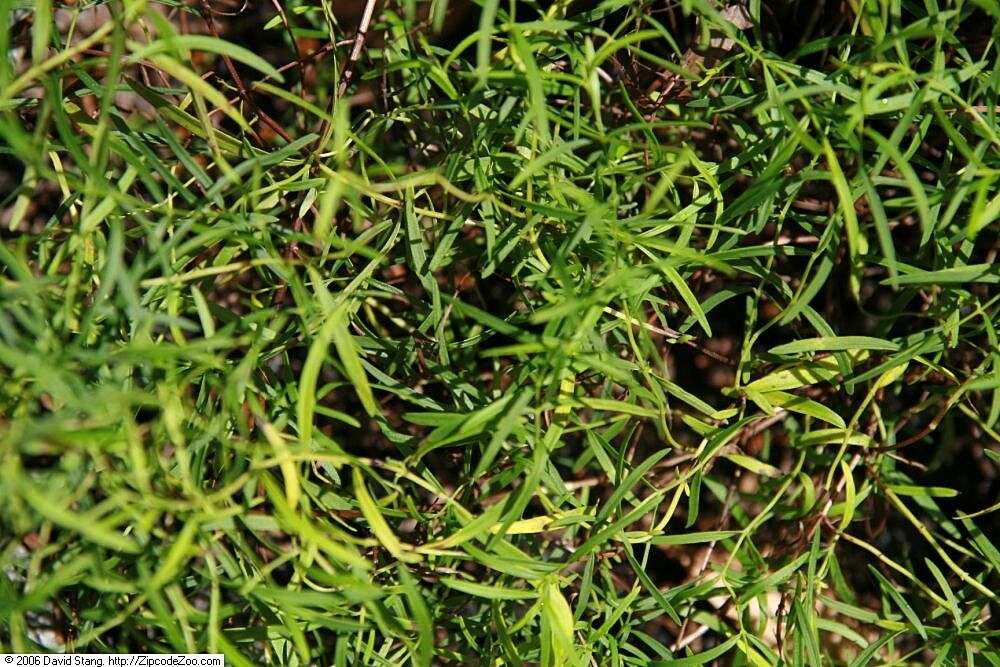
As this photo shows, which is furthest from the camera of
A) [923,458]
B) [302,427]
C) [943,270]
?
[923,458]

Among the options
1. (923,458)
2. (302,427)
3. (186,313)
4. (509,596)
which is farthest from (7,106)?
(923,458)

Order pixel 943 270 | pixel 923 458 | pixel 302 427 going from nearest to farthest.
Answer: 1. pixel 302 427
2. pixel 943 270
3. pixel 923 458

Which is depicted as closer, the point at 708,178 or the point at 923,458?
the point at 708,178

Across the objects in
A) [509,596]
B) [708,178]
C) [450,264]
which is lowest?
[509,596]

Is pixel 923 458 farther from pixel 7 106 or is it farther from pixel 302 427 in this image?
pixel 7 106

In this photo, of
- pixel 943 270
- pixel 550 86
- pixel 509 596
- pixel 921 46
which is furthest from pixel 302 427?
pixel 921 46

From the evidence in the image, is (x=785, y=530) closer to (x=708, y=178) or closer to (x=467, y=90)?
(x=708, y=178)

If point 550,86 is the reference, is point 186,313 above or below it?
below
